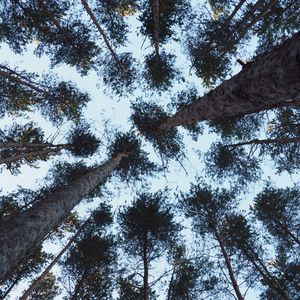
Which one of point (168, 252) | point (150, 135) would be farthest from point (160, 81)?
point (168, 252)

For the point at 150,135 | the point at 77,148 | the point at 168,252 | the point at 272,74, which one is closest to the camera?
the point at 272,74

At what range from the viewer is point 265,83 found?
10.4 ft

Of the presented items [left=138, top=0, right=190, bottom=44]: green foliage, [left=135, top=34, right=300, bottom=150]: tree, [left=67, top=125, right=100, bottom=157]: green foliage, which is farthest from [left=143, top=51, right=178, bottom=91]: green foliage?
[left=135, top=34, right=300, bottom=150]: tree

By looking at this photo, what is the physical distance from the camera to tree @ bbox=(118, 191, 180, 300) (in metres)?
10.1

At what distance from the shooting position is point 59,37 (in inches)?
394

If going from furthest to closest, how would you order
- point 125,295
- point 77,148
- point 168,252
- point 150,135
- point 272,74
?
1. point 77,148
2. point 150,135
3. point 168,252
4. point 125,295
5. point 272,74

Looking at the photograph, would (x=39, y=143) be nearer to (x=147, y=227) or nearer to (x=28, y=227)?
(x=147, y=227)

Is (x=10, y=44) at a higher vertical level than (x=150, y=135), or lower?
lower

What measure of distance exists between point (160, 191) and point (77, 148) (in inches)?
186

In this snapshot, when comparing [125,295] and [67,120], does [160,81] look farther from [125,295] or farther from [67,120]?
[125,295]

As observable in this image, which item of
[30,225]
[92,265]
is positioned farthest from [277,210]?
[30,225]

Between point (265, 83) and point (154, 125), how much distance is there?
356 inches

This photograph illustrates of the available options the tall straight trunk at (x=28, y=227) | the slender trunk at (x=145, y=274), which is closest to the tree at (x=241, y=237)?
the slender trunk at (x=145, y=274)

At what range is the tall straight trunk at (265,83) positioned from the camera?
269 cm
